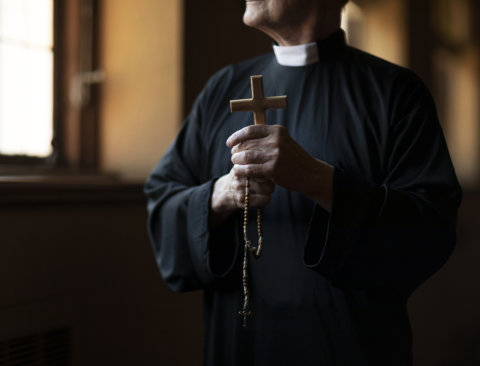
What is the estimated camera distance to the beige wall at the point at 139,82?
1.70 meters

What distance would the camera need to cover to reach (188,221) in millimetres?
1140

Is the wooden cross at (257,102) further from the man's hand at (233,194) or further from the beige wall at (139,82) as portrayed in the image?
the beige wall at (139,82)

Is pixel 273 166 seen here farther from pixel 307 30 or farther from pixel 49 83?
pixel 49 83

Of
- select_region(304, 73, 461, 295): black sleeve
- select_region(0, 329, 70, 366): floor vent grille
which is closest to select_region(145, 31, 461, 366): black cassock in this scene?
select_region(304, 73, 461, 295): black sleeve

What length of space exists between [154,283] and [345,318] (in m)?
0.80

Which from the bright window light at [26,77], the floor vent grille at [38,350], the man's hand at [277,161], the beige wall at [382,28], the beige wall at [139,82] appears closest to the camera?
the man's hand at [277,161]

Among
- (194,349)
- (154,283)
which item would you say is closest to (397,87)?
(154,283)

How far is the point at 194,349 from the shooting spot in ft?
5.74

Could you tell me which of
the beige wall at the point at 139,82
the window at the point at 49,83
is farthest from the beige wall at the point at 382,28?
the window at the point at 49,83

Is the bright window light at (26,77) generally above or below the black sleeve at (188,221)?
above

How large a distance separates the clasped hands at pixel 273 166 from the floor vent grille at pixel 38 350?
0.74m

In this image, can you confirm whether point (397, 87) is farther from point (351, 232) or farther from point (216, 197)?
point (216, 197)

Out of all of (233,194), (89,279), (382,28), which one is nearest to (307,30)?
(233,194)

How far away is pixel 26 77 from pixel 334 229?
1.23 meters
